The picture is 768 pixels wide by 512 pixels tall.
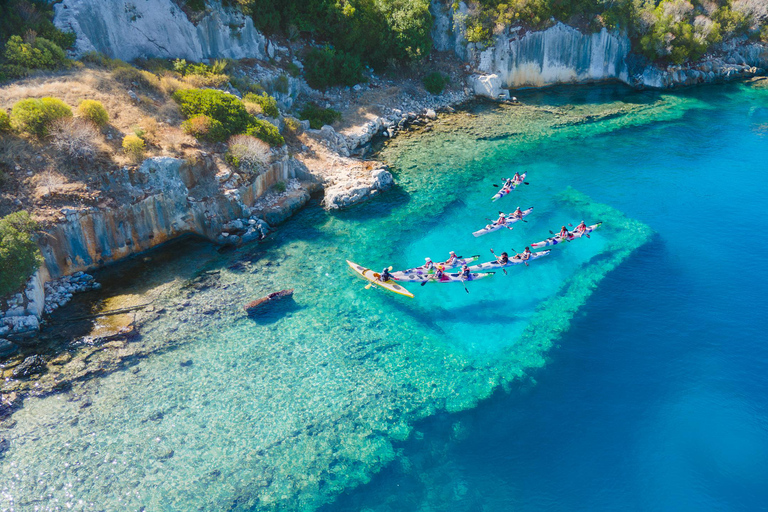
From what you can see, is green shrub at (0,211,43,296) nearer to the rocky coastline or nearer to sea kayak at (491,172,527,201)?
the rocky coastline

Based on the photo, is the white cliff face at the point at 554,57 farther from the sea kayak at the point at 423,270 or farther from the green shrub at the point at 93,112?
the green shrub at the point at 93,112

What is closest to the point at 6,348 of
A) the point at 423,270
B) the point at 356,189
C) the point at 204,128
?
the point at 204,128

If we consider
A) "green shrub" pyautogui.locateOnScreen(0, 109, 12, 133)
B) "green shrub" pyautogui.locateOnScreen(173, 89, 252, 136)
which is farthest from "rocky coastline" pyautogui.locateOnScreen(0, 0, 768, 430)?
"green shrub" pyautogui.locateOnScreen(0, 109, 12, 133)

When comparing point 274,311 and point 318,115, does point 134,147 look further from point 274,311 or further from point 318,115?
point 318,115

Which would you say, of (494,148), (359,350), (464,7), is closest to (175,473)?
(359,350)

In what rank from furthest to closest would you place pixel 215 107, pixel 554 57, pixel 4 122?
pixel 554 57
pixel 215 107
pixel 4 122

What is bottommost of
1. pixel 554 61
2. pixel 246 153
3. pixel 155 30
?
pixel 246 153

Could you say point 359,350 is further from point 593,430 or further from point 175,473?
point 593,430
